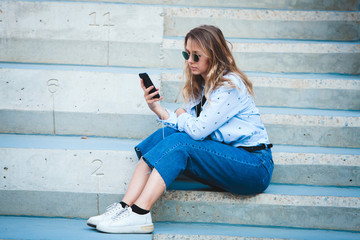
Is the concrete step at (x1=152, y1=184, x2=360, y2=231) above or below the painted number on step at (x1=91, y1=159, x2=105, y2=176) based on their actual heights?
below

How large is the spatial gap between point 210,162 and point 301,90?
1.44 meters

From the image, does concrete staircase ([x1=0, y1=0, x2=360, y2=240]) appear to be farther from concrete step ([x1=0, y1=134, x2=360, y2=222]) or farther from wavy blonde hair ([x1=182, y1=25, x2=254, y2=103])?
wavy blonde hair ([x1=182, y1=25, x2=254, y2=103])

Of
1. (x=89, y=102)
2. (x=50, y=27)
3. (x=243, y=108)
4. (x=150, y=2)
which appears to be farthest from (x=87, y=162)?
(x=150, y=2)

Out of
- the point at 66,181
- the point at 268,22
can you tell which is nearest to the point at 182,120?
the point at 66,181

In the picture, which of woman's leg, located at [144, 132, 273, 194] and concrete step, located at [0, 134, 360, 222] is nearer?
woman's leg, located at [144, 132, 273, 194]

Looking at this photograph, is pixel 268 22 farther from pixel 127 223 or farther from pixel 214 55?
pixel 127 223

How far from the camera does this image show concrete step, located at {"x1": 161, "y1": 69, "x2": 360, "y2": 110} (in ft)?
11.4

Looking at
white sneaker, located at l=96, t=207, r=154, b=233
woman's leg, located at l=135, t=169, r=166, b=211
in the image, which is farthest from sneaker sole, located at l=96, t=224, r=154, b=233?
woman's leg, located at l=135, t=169, r=166, b=211

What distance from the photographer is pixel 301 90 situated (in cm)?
349

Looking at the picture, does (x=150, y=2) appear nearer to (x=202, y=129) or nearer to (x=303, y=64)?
(x=303, y=64)

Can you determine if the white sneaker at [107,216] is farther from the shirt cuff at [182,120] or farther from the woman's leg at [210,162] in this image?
the shirt cuff at [182,120]

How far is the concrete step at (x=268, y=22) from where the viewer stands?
13.0 ft

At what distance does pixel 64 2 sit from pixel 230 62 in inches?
79.2

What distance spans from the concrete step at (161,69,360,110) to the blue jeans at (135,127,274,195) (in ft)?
3.29
